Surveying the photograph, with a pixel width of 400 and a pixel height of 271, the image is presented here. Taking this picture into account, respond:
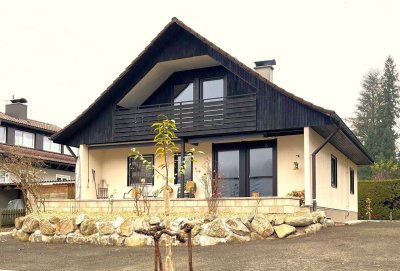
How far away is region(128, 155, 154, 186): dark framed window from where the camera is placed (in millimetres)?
21781

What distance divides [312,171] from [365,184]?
40.0 feet

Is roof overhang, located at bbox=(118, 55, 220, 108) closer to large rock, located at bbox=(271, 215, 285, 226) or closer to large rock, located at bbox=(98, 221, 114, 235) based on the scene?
large rock, located at bbox=(98, 221, 114, 235)

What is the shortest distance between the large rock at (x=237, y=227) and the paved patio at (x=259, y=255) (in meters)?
0.75

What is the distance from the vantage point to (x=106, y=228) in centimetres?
1614

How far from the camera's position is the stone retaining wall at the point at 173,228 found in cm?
1488

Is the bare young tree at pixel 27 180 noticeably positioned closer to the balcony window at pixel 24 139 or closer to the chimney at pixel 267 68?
the chimney at pixel 267 68

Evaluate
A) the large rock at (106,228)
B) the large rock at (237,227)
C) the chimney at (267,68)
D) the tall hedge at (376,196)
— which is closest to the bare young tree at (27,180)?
the large rock at (106,228)

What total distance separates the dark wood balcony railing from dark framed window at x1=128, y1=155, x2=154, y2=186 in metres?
1.72

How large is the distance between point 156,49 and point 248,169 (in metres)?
5.56

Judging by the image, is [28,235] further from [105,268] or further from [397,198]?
[397,198]

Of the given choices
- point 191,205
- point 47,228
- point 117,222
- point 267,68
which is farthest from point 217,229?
point 267,68

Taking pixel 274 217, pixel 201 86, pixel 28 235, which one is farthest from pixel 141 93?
pixel 274 217

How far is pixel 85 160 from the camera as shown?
21.9 metres

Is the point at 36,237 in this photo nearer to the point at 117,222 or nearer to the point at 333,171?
the point at 117,222
